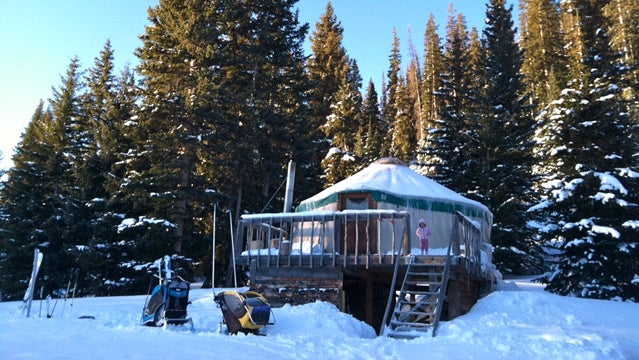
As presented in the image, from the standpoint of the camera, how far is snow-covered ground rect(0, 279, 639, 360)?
5.56 m

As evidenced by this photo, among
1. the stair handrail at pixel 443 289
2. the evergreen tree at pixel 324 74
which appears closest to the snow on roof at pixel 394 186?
the stair handrail at pixel 443 289

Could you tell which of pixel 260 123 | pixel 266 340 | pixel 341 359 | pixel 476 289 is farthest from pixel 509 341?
pixel 260 123

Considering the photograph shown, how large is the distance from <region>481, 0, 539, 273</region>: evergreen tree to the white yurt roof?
488 cm

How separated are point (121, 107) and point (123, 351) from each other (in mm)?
18854

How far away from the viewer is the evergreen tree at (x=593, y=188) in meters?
14.7

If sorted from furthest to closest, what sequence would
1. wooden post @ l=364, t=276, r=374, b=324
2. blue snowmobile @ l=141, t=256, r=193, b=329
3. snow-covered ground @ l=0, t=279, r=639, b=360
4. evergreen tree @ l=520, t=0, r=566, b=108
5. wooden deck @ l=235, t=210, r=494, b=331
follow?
evergreen tree @ l=520, t=0, r=566, b=108 < wooden post @ l=364, t=276, r=374, b=324 < wooden deck @ l=235, t=210, r=494, b=331 < blue snowmobile @ l=141, t=256, r=193, b=329 < snow-covered ground @ l=0, t=279, r=639, b=360

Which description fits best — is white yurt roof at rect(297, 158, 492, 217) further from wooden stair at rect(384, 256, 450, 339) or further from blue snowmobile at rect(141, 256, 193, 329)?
blue snowmobile at rect(141, 256, 193, 329)

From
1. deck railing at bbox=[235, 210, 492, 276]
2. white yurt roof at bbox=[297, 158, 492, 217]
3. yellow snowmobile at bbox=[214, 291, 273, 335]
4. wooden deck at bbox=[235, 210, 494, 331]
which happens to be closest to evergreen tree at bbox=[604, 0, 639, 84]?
white yurt roof at bbox=[297, 158, 492, 217]

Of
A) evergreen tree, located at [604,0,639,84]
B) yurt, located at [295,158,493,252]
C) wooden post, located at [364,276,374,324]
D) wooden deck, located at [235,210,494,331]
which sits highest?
evergreen tree, located at [604,0,639,84]

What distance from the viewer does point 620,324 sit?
10.3m

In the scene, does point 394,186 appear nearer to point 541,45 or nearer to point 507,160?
point 507,160

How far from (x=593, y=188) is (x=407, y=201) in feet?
22.9

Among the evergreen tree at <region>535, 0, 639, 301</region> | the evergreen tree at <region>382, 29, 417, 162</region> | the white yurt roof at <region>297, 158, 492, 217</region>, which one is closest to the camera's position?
the white yurt roof at <region>297, 158, 492, 217</region>

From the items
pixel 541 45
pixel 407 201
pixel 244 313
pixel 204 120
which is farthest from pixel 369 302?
pixel 541 45
